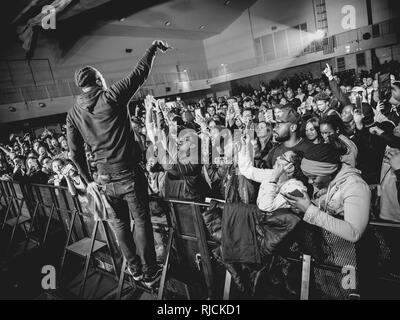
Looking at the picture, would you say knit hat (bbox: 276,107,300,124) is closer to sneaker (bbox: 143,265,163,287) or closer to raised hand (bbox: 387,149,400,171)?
raised hand (bbox: 387,149,400,171)

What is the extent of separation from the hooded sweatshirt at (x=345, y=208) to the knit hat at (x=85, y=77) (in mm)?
2305

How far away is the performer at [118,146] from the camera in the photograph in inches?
101

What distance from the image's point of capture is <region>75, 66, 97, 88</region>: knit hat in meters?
2.54

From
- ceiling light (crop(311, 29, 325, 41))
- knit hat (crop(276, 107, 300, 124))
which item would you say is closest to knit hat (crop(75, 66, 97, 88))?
knit hat (crop(276, 107, 300, 124))

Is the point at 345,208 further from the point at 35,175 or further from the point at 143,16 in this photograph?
the point at 143,16

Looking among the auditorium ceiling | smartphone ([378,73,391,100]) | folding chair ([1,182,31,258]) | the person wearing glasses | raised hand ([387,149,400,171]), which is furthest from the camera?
the auditorium ceiling

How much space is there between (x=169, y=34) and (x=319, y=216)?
25.3 meters

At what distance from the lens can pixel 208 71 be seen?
88.0ft

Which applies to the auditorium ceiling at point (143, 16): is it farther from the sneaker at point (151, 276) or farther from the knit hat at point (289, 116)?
the sneaker at point (151, 276)

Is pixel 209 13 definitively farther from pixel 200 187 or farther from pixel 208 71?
pixel 200 187

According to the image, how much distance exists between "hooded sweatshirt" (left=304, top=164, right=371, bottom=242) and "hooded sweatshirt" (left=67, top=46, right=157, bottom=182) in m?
1.81

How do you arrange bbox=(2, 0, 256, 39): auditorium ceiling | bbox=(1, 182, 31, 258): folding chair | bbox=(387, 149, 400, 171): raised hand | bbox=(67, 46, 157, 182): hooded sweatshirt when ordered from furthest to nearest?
bbox=(2, 0, 256, 39): auditorium ceiling < bbox=(1, 182, 31, 258): folding chair < bbox=(387, 149, 400, 171): raised hand < bbox=(67, 46, 157, 182): hooded sweatshirt

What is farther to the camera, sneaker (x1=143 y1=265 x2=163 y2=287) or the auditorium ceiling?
the auditorium ceiling
